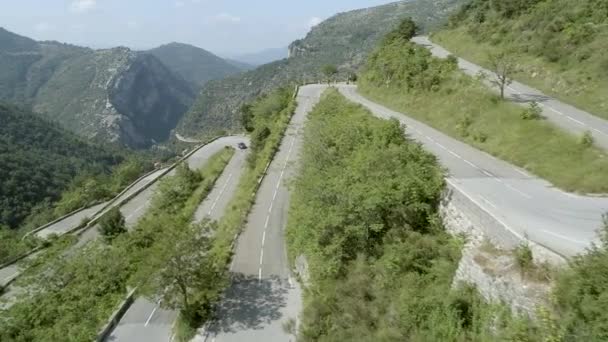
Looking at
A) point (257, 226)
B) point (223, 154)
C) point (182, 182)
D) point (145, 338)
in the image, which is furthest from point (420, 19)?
→ point (145, 338)

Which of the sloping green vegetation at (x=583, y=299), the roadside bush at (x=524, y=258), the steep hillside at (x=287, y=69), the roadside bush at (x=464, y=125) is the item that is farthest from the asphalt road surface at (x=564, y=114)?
the steep hillside at (x=287, y=69)

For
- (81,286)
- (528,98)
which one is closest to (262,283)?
(81,286)

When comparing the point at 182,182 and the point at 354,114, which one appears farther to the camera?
the point at 182,182

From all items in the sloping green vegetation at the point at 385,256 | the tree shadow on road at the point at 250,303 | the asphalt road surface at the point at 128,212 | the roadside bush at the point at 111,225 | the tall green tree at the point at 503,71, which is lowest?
the asphalt road surface at the point at 128,212

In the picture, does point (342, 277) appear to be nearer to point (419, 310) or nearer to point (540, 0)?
point (419, 310)

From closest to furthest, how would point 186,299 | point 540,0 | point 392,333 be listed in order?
point 392,333 → point 186,299 → point 540,0

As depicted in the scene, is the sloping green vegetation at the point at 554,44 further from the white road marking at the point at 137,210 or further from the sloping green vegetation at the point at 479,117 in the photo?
the white road marking at the point at 137,210

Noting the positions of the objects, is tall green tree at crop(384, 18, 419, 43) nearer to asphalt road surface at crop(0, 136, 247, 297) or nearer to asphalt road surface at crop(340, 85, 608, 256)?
asphalt road surface at crop(0, 136, 247, 297)
